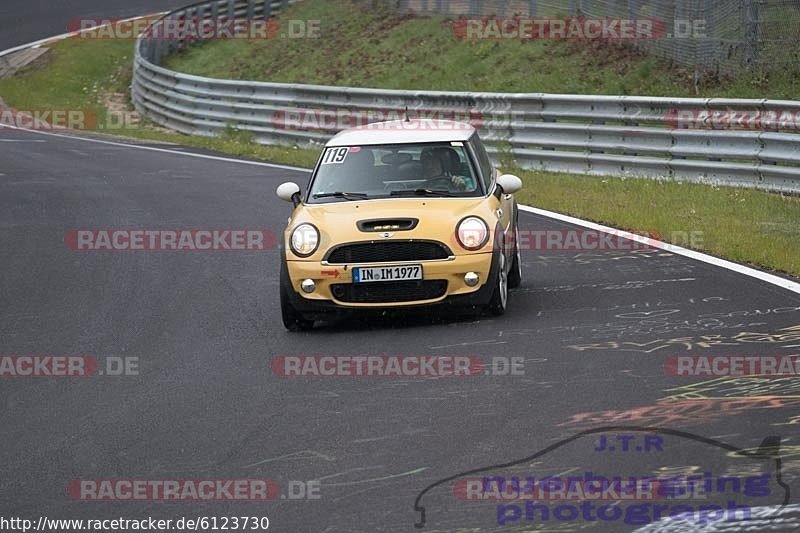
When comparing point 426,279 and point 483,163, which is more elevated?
point 483,163

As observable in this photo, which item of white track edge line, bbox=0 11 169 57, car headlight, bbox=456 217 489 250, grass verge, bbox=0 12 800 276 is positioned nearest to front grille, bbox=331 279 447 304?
car headlight, bbox=456 217 489 250

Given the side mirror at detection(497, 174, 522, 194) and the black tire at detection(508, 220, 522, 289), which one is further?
the black tire at detection(508, 220, 522, 289)

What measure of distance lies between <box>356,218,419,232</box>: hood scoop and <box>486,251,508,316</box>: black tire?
710 mm

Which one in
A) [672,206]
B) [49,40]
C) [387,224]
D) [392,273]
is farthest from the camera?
[49,40]

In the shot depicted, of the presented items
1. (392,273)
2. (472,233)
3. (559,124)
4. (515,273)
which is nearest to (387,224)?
(392,273)

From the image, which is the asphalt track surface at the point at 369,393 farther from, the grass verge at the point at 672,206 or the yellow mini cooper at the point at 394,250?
the grass verge at the point at 672,206

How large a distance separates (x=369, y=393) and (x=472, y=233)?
2.28 metres

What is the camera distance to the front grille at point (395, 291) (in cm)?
959

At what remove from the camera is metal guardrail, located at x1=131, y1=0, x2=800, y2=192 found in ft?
53.9

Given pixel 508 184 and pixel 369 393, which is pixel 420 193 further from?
pixel 369 393

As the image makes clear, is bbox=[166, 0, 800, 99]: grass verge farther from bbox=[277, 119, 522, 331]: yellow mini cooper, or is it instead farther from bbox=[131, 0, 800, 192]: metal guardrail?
bbox=[277, 119, 522, 331]: yellow mini cooper

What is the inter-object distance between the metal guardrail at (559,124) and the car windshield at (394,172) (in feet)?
21.2

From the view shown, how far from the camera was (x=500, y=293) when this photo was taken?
32.3 feet

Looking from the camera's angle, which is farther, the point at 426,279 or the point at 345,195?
the point at 345,195
